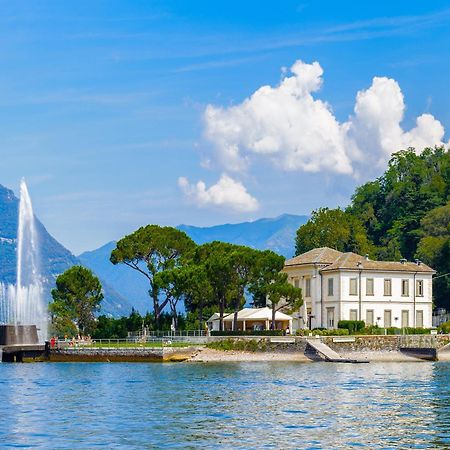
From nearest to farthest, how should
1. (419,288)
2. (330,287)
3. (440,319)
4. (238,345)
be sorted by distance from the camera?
1. (238,345)
2. (330,287)
3. (419,288)
4. (440,319)

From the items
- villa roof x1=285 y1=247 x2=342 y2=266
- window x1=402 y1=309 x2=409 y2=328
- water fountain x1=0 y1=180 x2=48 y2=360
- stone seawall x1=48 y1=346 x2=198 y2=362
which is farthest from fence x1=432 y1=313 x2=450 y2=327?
water fountain x1=0 y1=180 x2=48 y2=360

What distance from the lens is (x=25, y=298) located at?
84.7 m

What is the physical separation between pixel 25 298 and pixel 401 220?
55413mm

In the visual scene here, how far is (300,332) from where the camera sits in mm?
79188

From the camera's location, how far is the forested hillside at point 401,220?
108 metres

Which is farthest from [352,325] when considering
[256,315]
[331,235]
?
[331,235]

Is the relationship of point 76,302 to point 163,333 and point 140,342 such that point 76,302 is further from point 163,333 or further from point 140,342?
point 140,342

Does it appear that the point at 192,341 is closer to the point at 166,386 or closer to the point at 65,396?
the point at 166,386

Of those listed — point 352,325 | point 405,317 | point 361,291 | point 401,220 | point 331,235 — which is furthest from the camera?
point 401,220

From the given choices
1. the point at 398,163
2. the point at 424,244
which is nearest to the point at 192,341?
the point at 424,244

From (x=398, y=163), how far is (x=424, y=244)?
36859mm

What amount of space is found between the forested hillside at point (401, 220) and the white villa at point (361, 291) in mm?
11067

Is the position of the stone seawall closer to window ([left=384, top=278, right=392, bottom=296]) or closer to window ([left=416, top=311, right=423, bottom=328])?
window ([left=384, top=278, right=392, bottom=296])

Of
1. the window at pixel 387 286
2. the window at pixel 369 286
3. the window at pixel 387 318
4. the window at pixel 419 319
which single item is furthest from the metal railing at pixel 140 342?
the window at pixel 419 319
